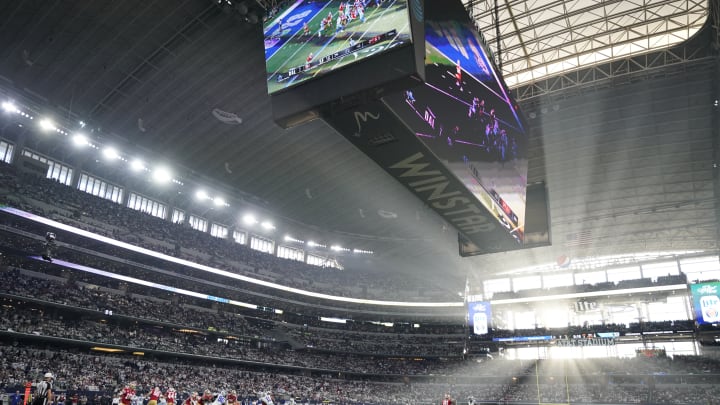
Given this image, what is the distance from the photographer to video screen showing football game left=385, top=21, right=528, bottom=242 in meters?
8.62

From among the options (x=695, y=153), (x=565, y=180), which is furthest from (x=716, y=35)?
(x=565, y=180)

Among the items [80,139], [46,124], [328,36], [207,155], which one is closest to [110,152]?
[80,139]

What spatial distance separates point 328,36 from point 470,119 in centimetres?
→ 345

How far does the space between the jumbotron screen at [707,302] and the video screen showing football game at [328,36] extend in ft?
138

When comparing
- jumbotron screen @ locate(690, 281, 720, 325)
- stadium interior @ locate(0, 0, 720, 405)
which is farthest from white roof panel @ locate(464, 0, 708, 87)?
jumbotron screen @ locate(690, 281, 720, 325)

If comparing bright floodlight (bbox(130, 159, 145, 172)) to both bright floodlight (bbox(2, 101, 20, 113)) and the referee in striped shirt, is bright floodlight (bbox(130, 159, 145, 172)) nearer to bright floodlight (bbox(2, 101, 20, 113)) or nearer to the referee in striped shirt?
bright floodlight (bbox(2, 101, 20, 113))

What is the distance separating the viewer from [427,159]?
870cm

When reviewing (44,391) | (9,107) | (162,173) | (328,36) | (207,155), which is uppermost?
(9,107)

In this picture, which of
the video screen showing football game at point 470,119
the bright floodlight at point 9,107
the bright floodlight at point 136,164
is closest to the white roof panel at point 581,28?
the video screen showing football game at point 470,119

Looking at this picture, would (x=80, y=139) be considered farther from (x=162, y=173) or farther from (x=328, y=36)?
(x=328, y=36)

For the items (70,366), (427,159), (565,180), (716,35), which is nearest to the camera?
(427,159)

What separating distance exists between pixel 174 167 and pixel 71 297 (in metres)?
13.5

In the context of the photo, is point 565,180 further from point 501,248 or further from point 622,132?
point 501,248

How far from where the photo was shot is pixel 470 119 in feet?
33.5
